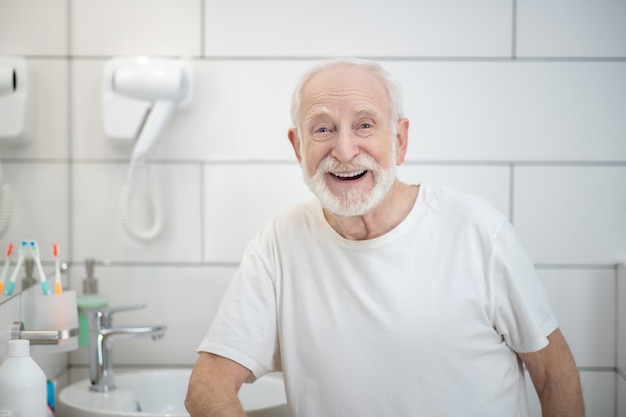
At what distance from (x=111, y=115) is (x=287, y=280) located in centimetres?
68

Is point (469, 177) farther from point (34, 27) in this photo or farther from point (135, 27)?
point (34, 27)

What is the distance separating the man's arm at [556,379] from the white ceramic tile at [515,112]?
2.06ft

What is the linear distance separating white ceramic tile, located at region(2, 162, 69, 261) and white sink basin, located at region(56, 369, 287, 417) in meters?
0.34

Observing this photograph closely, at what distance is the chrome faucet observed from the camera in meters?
1.75

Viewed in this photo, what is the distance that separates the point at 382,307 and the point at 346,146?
0.32 m

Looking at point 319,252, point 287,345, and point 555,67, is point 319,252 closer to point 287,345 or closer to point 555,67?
point 287,345

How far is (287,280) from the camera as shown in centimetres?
152

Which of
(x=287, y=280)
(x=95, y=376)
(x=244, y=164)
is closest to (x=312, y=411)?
(x=287, y=280)

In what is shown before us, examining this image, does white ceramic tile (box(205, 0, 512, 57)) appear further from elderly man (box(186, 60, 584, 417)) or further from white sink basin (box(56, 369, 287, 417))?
white sink basin (box(56, 369, 287, 417))

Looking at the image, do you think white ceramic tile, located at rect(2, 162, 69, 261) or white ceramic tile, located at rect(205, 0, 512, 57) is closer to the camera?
white ceramic tile, located at rect(2, 162, 69, 261)

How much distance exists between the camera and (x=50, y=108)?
1906 millimetres

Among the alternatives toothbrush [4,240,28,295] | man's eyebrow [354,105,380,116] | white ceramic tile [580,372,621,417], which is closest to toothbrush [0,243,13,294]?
toothbrush [4,240,28,295]

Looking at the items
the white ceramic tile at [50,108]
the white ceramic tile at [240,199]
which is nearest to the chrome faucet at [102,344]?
the white ceramic tile at [240,199]

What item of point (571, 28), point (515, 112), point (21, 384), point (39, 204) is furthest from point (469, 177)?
point (21, 384)
